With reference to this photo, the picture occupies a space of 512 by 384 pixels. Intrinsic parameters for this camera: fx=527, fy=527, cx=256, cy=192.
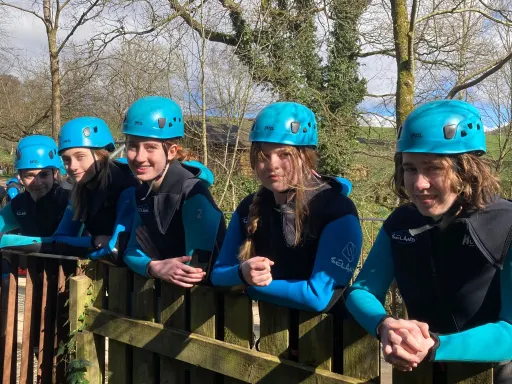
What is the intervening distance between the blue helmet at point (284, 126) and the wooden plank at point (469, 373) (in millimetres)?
1331

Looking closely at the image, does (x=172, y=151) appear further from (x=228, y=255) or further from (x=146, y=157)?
(x=228, y=255)

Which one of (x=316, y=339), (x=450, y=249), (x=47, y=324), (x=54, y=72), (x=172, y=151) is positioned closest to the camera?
(x=450, y=249)

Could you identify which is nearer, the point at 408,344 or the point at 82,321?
the point at 408,344

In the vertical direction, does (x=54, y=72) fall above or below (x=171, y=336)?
above

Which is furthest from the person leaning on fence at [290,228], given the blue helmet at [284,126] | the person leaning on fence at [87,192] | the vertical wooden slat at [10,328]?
the vertical wooden slat at [10,328]

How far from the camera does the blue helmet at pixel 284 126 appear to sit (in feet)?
9.07

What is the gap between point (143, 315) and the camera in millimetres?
3295

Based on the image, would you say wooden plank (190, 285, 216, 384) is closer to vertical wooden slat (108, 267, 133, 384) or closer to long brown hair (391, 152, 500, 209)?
vertical wooden slat (108, 267, 133, 384)

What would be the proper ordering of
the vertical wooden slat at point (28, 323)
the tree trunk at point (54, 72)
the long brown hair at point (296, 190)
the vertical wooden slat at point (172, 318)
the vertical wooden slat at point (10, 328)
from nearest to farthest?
the long brown hair at point (296, 190)
the vertical wooden slat at point (172, 318)
the vertical wooden slat at point (28, 323)
the vertical wooden slat at point (10, 328)
the tree trunk at point (54, 72)

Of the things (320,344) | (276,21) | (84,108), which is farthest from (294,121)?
(84,108)

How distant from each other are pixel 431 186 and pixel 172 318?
5.67 ft

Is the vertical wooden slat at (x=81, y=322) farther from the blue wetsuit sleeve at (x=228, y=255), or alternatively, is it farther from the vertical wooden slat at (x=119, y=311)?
the blue wetsuit sleeve at (x=228, y=255)

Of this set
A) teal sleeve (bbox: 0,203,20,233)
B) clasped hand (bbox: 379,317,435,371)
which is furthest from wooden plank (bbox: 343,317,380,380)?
teal sleeve (bbox: 0,203,20,233)

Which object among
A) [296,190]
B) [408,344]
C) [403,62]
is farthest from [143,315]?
[403,62]
